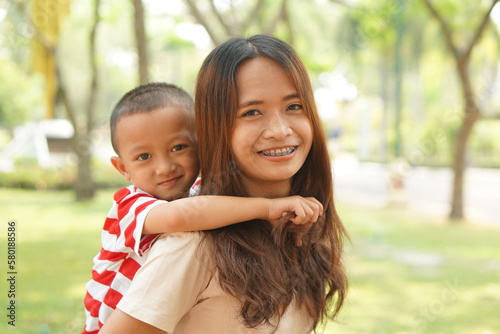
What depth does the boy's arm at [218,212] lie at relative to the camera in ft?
4.17

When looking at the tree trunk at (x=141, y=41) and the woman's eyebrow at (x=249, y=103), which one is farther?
the tree trunk at (x=141, y=41)

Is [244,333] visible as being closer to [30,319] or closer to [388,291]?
[30,319]

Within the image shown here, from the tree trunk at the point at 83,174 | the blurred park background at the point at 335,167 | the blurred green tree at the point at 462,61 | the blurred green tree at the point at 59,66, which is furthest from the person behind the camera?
the tree trunk at the point at 83,174

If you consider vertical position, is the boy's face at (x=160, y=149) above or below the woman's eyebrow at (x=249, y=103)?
below

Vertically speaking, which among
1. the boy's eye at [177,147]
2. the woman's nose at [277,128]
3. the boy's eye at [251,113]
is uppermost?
the boy's eye at [251,113]

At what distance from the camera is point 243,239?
1337mm

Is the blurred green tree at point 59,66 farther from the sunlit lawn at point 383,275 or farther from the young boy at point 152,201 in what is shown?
the young boy at point 152,201

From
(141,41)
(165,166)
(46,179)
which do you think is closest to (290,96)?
(165,166)

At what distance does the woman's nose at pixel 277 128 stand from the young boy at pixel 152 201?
0.15m

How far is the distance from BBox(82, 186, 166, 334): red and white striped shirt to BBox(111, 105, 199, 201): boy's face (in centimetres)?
5

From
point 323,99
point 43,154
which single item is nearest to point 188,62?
point 43,154

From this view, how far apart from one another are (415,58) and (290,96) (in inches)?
1013

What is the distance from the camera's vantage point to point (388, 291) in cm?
606

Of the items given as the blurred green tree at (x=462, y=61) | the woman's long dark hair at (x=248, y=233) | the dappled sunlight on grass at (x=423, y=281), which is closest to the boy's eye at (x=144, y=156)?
the woman's long dark hair at (x=248, y=233)
